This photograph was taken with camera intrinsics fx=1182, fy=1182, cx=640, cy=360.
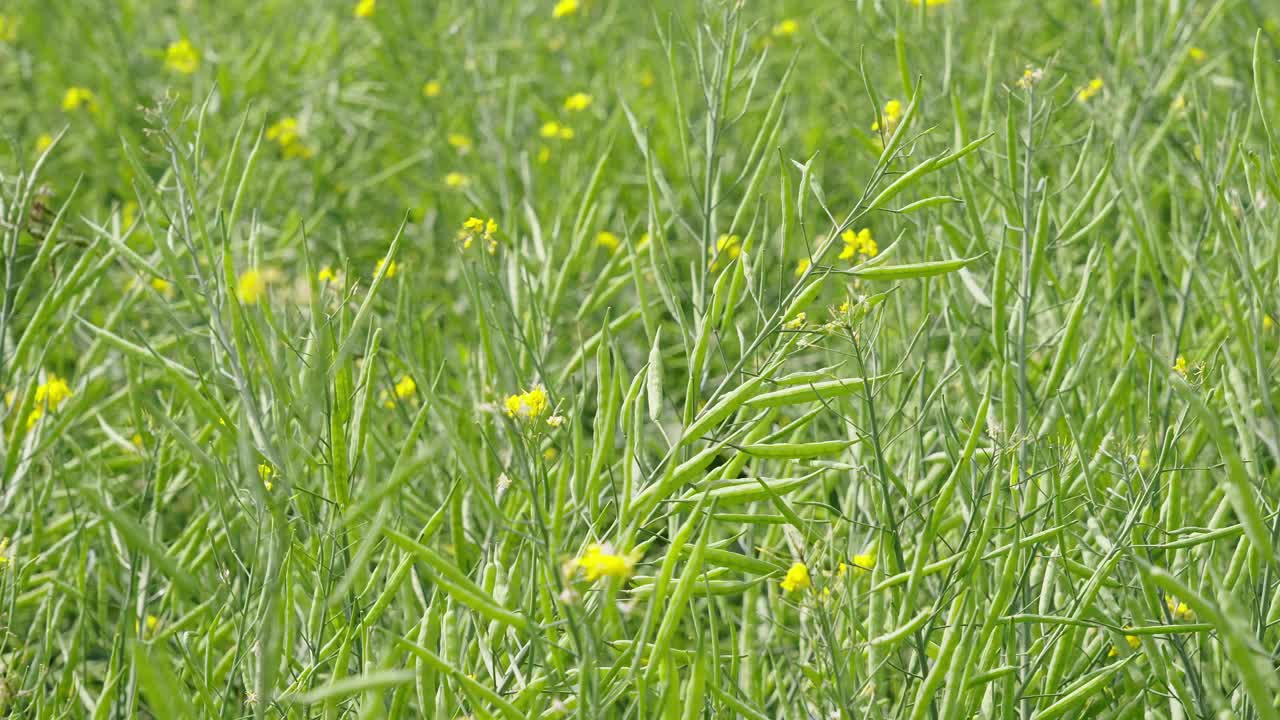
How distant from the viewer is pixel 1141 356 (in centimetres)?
177

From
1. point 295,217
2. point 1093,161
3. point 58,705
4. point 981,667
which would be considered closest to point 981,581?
point 981,667

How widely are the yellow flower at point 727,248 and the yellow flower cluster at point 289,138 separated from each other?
1.50 metres

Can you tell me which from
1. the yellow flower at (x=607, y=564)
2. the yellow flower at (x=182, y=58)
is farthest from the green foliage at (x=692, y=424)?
the yellow flower at (x=182, y=58)

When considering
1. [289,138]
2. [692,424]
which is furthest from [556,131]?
[692,424]

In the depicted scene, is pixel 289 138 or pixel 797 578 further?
pixel 289 138

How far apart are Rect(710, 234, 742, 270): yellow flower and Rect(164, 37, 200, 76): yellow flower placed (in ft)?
6.37

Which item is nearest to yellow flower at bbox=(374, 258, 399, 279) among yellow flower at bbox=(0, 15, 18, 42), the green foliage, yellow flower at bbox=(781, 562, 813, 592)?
the green foliage

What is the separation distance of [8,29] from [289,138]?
4.06ft

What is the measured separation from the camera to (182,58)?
11.6 ft

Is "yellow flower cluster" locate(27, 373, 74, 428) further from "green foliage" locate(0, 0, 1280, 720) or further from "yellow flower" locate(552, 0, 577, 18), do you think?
"yellow flower" locate(552, 0, 577, 18)

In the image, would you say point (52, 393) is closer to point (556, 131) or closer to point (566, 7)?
point (556, 131)

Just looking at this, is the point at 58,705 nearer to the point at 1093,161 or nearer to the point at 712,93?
the point at 712,93

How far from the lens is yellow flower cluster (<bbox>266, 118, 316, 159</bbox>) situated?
332 cm

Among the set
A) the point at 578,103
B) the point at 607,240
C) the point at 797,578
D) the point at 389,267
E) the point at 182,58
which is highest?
the point at 389,267
